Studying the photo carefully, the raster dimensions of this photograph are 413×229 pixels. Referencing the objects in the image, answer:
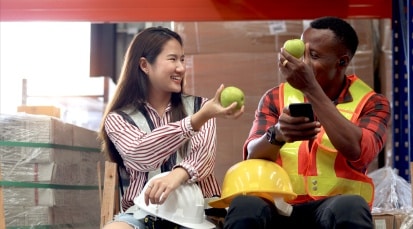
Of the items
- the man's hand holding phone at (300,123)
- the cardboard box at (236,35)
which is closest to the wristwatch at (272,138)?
the man's hand holding phone at (300,123)

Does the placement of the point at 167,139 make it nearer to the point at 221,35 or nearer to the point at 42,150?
the point at 42,150

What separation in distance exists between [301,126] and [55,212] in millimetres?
1644

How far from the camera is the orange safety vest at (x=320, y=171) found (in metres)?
2.90

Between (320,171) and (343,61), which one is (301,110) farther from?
(343,61)

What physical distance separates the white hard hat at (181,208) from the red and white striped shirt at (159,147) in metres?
0.07

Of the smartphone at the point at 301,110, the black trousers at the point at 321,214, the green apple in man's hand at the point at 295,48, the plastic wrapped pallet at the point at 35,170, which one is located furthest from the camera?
the plastic wrapped pallet at the point at 35,170

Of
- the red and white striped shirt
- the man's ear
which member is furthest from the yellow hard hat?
the man's ear

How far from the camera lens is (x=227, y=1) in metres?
4.42

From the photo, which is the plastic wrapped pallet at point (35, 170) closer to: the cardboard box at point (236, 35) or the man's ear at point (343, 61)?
the cardboard box at point (236, 35)

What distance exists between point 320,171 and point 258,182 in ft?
0.91

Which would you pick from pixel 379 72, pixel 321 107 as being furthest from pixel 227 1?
pixel 321 107

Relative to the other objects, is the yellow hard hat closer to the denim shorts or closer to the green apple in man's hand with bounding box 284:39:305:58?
the denim shorts

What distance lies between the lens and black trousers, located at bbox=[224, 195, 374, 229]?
252 cm

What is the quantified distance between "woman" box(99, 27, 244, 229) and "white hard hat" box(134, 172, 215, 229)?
0.16ft
